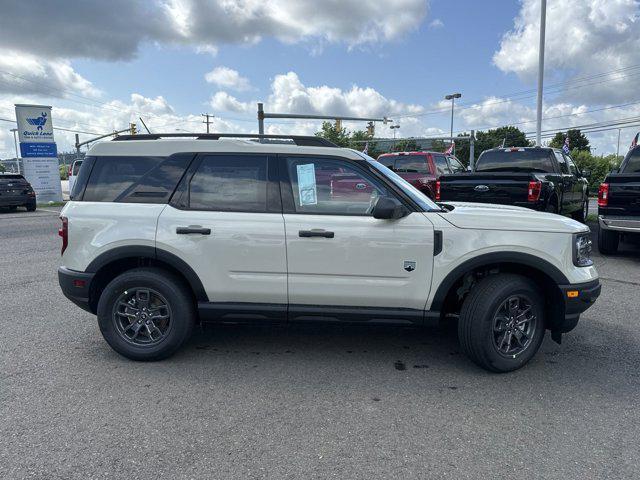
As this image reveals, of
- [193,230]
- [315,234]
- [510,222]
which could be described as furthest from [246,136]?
[510,222]

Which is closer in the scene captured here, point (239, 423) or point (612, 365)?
point (239, 423)

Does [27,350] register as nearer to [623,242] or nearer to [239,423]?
[239,423]

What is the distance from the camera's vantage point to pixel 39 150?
23.2 meters

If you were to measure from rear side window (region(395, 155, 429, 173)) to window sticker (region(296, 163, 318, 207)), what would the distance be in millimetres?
8875

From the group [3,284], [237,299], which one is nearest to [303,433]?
[237,299]

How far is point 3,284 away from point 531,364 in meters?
6.86

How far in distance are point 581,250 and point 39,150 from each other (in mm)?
25296

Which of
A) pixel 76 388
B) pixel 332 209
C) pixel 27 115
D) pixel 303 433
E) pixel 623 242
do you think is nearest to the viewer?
pixel 303 433

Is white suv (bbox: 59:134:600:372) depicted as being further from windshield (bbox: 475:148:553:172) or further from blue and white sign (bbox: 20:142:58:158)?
blue and white sign (bbox: 20:142:58:158)

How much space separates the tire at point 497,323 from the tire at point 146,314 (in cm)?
226

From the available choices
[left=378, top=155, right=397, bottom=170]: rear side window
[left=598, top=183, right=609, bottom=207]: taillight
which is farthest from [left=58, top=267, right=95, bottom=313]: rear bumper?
[left=378, top=155, right=397, bottom=170]: rear side window

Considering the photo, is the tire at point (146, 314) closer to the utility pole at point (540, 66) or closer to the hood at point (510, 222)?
the hood at point (510, 222)

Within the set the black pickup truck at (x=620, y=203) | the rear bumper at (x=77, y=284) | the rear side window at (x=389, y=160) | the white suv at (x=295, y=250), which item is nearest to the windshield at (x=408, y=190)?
the white suv at (x=295, y=250)

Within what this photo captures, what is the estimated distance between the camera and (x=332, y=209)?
3885mm
